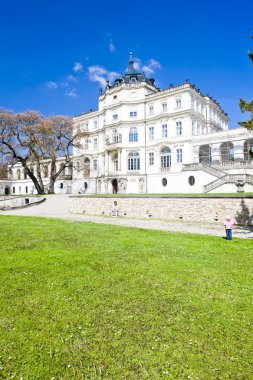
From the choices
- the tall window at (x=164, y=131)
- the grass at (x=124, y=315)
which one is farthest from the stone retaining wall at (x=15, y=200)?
the grass at (x=124, y=315)

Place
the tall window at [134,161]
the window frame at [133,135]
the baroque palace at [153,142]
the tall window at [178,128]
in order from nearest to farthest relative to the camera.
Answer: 1. the baroque palace at [153,142]
2. the tall window at [178,128]
3. the tall window at [134,161]
4. the window frame at [133,135]

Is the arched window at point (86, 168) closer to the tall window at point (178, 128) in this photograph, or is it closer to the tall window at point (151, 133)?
the tall window at point (151, 133)

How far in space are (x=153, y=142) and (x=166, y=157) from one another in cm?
382

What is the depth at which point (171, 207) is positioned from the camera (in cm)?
2273

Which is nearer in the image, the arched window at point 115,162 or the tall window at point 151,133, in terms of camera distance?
the tall window at point 151,133

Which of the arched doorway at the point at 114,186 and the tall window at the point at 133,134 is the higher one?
the tall window at the point at 133,134

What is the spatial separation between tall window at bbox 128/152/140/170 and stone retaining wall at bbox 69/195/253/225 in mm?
17385

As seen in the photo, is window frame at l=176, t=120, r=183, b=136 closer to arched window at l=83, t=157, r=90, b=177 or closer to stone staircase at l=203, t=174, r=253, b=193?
stone staircase at l=203, t=174, r=253, b=193

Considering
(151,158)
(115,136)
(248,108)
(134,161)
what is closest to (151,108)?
(115,136)

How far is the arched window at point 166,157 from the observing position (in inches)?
1629

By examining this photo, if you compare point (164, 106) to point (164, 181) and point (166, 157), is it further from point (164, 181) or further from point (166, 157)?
point (164, 181)

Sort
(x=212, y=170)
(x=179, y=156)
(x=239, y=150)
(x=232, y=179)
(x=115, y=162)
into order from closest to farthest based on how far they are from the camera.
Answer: (x=232, y=179)
(x=212, y=170)
(x=239, y=150)
(x=179, y=156)
(x=115, y=162)

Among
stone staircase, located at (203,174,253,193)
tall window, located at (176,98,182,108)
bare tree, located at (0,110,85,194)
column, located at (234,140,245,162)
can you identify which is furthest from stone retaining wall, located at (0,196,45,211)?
column, located at (234,140,245,162)

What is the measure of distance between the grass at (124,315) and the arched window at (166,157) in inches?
1306
